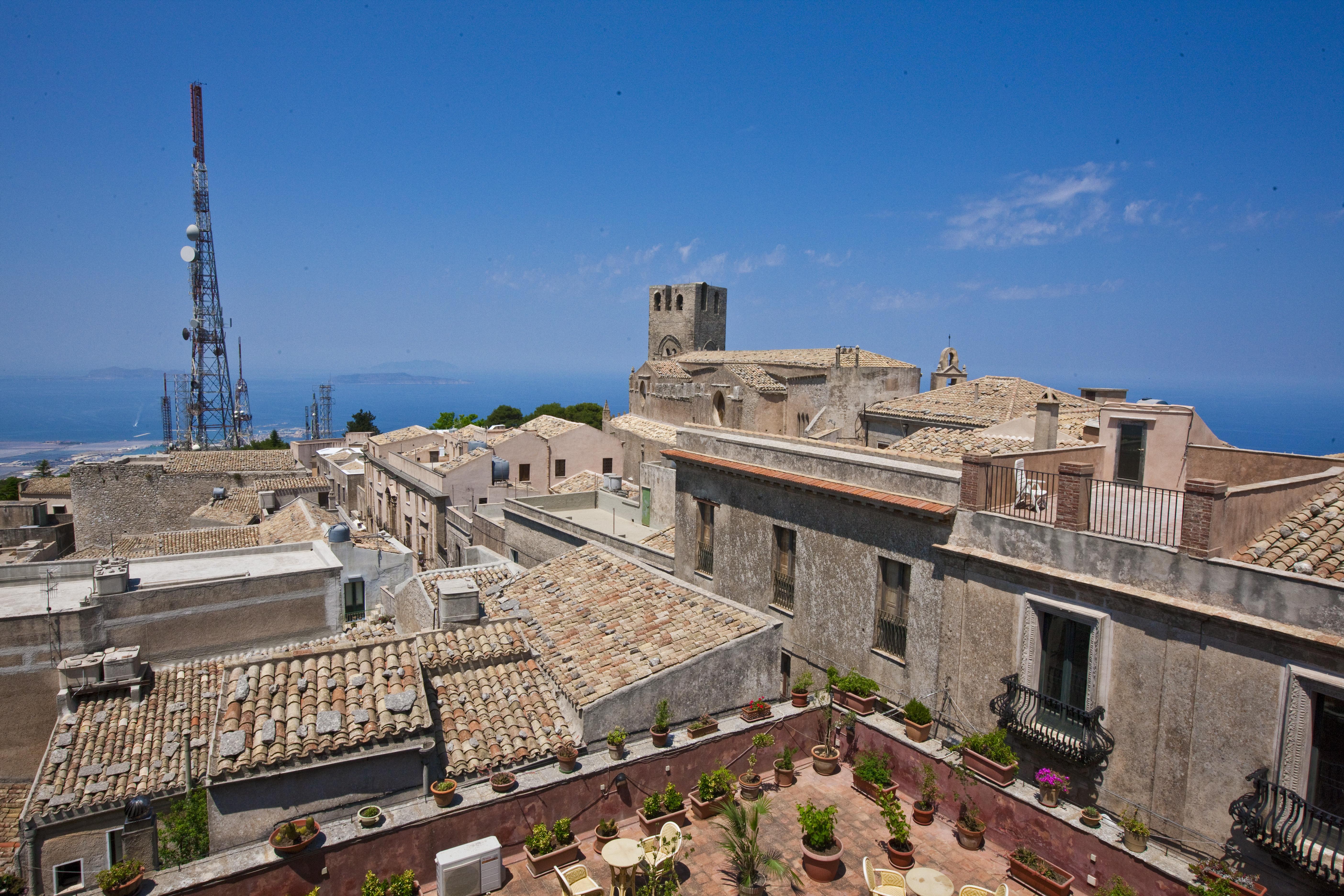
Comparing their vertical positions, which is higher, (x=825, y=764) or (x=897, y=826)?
(x=897, y=826)

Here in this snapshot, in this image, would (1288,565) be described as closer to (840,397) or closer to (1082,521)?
(1082,521)

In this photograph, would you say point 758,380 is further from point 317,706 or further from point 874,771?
point 317,706

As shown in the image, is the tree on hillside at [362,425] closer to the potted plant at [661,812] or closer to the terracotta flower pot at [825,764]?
the terracotta flower pot at [825,764]

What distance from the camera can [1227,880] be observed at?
7.61 meters

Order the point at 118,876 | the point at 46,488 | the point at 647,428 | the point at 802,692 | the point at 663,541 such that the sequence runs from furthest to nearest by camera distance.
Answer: the point at 46,488
the point at 647,428
the point at 663,541
the point at 802,692
the point at 118,876

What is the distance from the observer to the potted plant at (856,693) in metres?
12.2

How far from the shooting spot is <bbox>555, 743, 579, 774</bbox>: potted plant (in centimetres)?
980

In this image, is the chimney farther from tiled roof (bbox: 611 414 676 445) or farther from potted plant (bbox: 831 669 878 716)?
tiled roof (bbox: 611 414 676 445)

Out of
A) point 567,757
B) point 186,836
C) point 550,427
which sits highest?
point 550,427

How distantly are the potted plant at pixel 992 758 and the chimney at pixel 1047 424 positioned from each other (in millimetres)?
7912

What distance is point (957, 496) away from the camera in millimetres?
12445

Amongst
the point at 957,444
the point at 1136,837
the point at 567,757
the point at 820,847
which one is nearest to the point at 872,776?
the point at 820,847

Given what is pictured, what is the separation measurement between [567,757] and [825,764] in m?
4.16

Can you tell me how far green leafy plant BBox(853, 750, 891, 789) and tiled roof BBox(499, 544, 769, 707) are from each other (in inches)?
107
